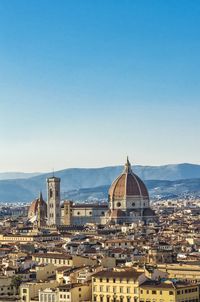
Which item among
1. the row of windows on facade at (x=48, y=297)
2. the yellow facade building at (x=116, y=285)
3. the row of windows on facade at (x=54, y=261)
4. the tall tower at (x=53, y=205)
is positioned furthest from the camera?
the tall tower at (x=53, y=205)

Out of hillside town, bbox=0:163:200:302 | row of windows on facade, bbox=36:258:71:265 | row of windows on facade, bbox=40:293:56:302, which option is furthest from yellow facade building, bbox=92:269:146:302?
row of windows on facade, bbox=36:258:71:265

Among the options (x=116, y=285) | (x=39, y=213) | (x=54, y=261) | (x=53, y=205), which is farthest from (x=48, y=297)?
(x=53, y=205)

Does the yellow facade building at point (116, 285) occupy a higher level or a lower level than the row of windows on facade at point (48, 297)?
higher

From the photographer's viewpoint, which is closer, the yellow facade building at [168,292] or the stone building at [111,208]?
the yellow facade building at [168,292]

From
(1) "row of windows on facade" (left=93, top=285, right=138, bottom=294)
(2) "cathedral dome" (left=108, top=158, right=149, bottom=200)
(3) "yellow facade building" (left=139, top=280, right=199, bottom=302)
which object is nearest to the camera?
(3) "yellow facade building" (left=139, top=280, right=199, bottom=302)

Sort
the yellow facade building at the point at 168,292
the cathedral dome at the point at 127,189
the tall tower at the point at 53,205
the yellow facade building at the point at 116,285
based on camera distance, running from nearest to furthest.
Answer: the yellow facade building at the point at 168,292, the yellow facade building at the point at 116,285, the tall tower at the point at 53,205, the cathedral dome at the point at 127,189

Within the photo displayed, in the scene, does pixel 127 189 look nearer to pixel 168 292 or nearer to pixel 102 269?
pixel 102 269

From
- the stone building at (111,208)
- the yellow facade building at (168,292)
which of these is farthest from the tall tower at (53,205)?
the yellow facade building at (168,292)

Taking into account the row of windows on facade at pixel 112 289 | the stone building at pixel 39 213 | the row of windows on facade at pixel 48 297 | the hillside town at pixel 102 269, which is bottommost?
the row of windows on facade at pixel 48 297

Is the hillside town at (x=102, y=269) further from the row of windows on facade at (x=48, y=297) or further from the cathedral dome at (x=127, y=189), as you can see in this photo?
the cathedral dome at (x=127, y=189)

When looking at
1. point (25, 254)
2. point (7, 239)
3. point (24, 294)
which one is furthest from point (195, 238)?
point (24, 294)

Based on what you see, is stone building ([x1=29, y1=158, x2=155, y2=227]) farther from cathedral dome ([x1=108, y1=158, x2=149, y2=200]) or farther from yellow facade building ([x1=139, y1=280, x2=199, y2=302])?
yellow facade building ([x1=139, y1=280, x2=199, y2=302])

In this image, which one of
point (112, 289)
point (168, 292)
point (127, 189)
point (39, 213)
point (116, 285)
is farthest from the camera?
point (127, 189)
